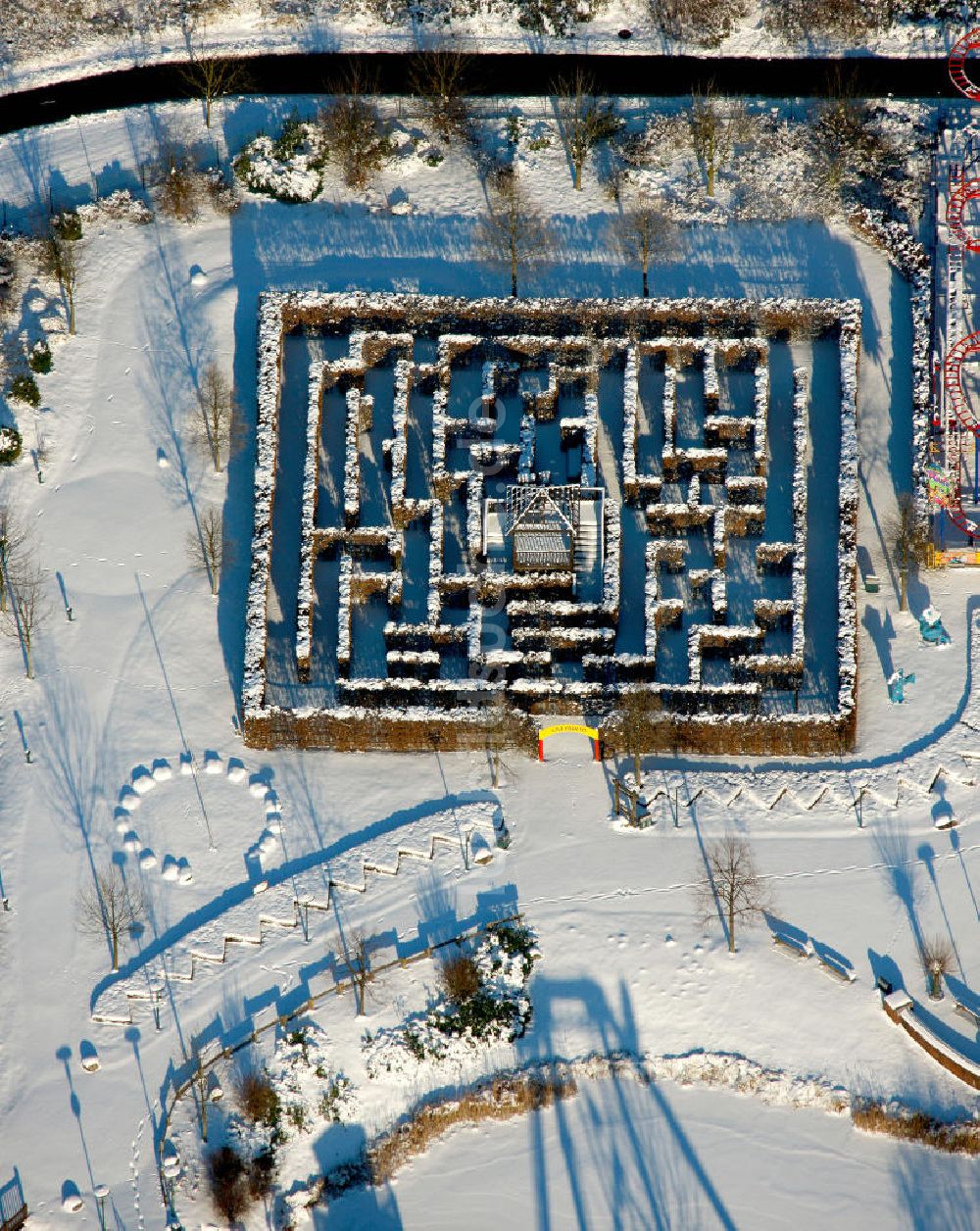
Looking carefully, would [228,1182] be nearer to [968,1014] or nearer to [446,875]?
[446,875]

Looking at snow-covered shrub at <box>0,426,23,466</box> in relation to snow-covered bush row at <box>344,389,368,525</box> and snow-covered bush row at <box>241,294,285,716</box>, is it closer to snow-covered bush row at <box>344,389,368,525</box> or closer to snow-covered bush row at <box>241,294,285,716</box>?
snow-covered bush row at <box>241,294,285,716</box>

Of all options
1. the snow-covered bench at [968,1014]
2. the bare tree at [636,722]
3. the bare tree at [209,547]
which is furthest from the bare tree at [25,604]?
the snow-covered bench at [968,1014]

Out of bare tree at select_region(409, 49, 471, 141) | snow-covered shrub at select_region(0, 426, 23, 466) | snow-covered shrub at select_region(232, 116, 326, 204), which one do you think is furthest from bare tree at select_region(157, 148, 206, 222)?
snow-covered shrub at select_region(0, 426, 23, 466)

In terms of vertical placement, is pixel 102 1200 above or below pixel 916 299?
below

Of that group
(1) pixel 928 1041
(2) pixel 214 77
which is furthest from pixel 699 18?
(1) pixel 928 1041

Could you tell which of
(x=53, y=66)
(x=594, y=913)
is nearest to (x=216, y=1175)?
(x=594, y=913)
